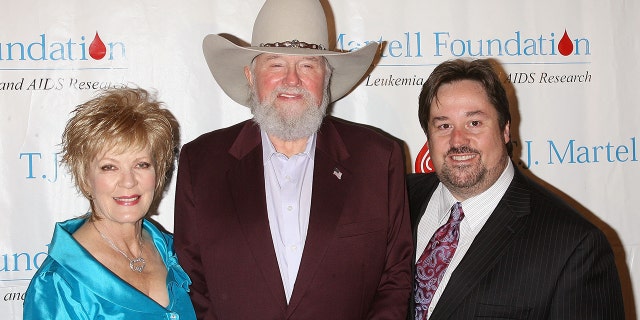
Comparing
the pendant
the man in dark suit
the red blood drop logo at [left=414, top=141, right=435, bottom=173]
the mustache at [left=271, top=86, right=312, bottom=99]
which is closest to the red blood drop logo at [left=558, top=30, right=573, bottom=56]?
the red blood drop logo at [left=414, top=141, right=435, bottom=173]

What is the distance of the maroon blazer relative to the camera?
2.30m

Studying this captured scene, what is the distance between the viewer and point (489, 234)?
2307mm

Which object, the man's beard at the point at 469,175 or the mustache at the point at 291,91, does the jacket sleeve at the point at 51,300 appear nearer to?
the mustache at the point at 291,91

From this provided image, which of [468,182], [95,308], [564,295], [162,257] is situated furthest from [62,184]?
[564,295]

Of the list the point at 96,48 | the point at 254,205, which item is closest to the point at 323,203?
the point at 254,205

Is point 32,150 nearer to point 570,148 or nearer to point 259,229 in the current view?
point 259,229

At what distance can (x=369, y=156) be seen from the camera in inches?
97.7

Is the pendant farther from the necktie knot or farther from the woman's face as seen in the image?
the necktie knot

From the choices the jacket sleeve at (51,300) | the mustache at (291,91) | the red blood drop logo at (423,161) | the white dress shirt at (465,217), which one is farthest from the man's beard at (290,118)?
the red blood drop logo at (423,161)

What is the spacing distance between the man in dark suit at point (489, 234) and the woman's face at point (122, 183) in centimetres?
109

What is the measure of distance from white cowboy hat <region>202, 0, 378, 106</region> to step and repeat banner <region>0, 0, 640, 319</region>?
0.63 meters

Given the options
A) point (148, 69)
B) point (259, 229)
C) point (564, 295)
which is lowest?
point (564, 295)

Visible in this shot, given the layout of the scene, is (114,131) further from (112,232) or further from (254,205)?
(254,205)

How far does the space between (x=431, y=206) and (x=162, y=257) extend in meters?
1.14
